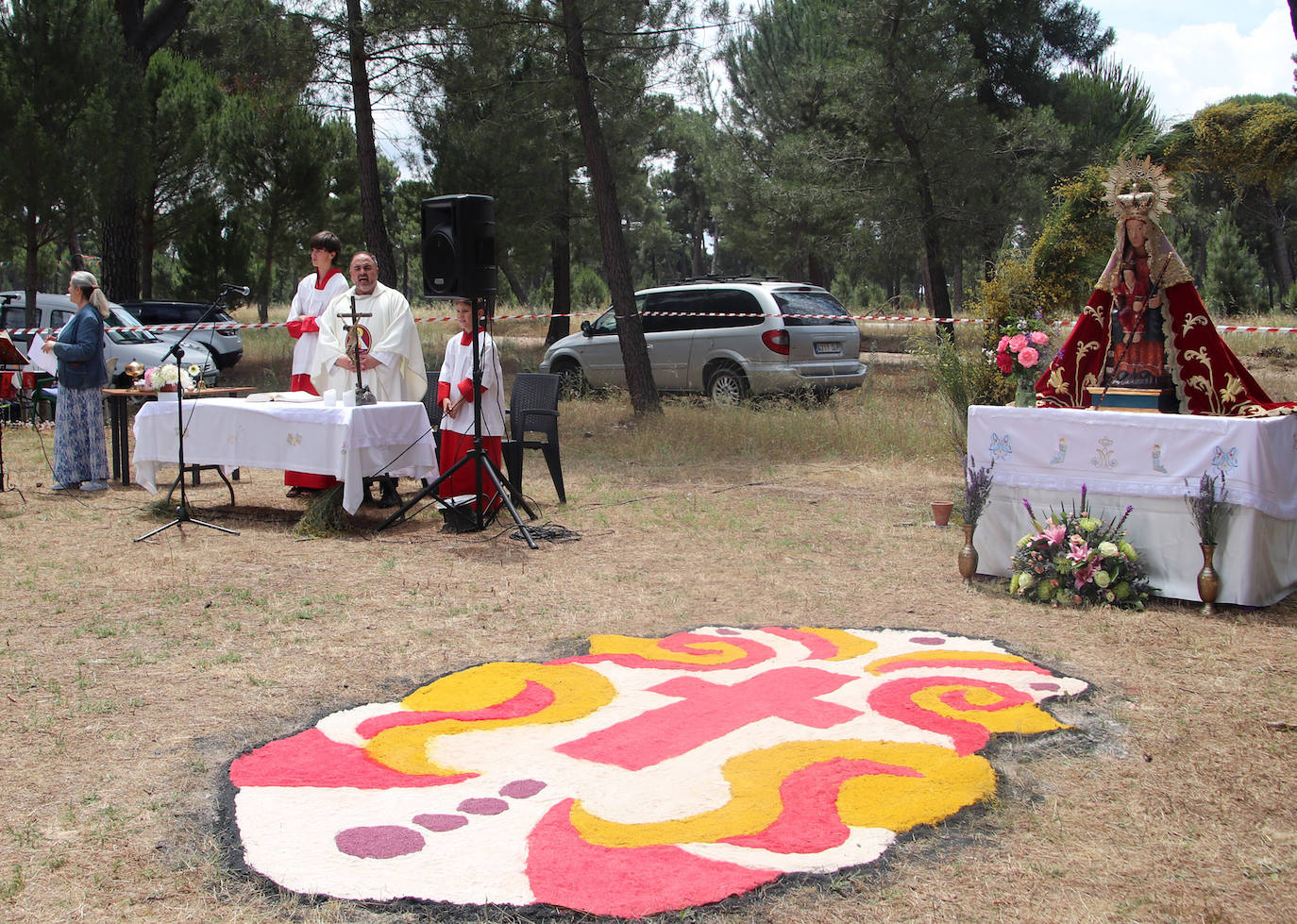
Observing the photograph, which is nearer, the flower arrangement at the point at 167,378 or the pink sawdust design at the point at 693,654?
the pink sawdust design at the point at 693,654

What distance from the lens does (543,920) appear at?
9.25 ft

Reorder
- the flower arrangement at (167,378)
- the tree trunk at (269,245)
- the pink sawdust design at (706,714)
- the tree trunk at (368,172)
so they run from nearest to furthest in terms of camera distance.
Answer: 1. the pink sawdust design at (706,714)
2. the flower arrangement at (167,378)
3. the tree trunk at (368,172)
4. the tree trunk at (269,245)

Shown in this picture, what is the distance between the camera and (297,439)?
765cm

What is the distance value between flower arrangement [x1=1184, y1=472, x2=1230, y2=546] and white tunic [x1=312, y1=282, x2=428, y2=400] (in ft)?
17.9

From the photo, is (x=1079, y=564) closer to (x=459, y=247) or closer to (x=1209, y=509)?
(x=1209, y=509)

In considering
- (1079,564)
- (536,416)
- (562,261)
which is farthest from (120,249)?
(1079,564)

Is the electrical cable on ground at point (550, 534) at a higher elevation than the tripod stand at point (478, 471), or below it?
below

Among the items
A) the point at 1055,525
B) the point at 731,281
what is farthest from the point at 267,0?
the point at 1055,525

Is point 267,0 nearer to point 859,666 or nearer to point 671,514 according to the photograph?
point 671,514

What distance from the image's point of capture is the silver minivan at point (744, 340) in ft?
44.1

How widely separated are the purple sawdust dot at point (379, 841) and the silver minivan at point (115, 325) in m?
13.4

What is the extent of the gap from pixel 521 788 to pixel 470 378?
15.7 feet

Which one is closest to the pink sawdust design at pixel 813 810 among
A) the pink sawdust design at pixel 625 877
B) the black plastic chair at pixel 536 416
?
the pink sawdust design at pixel 625 877

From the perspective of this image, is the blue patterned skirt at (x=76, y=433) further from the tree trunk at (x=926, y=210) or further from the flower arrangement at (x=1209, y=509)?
the tree trunk at (x=926, y=210)
